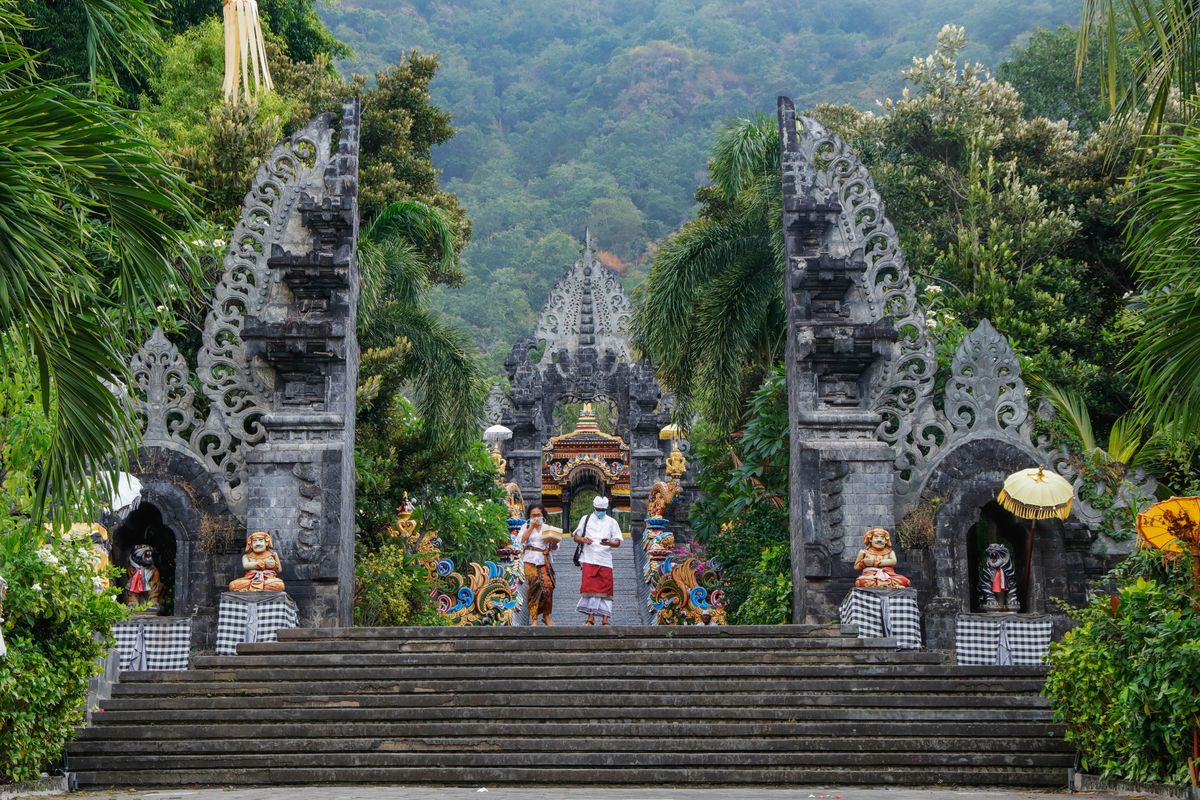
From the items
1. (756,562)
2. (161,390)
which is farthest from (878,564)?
(161,390)

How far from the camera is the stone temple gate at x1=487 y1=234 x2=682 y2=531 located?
133ft

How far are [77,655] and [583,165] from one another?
65.8 meters

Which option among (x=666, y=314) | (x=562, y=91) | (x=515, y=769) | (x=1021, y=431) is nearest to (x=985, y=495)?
(x=1021, y=431)

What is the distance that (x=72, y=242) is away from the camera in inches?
297

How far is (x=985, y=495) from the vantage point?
1528cm

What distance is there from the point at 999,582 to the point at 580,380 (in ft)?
94.3

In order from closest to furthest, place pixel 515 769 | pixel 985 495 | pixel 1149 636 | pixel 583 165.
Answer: pixel 1149 636, pixel 515 769, pixel 985 495, pixel 583 165

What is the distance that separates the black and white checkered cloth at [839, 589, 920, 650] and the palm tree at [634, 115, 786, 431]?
4.86 meters

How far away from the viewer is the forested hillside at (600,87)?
6519 cm

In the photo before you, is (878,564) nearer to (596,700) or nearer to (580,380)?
(596,700)

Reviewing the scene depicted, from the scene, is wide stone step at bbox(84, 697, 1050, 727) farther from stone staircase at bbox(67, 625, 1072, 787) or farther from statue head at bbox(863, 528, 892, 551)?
statue head at bbox(863, 528, 892, 551)

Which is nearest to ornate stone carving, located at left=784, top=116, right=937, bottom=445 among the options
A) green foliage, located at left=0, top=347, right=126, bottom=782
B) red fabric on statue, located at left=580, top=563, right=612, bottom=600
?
red fabric on statue, located at left=580, top=563, right=612, bottom=600

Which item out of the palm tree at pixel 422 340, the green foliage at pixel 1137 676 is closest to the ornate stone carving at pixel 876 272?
the palm tree at pixel 422 340

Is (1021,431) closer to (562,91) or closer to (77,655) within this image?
(77,655)
